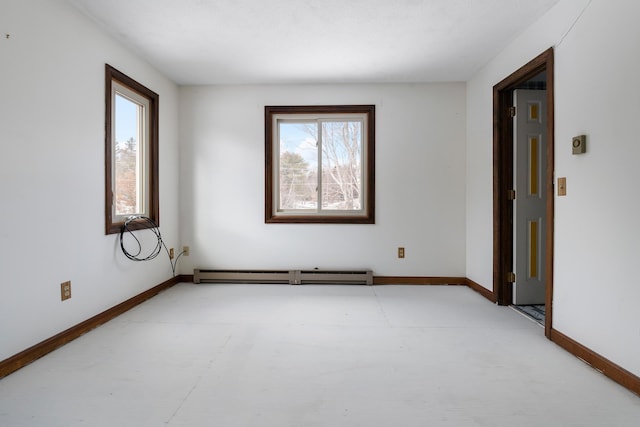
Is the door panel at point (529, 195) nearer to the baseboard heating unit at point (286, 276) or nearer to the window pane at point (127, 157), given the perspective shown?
the baseboard heating unit at point (286, 276)

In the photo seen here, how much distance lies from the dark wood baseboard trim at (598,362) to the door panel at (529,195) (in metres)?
0.93

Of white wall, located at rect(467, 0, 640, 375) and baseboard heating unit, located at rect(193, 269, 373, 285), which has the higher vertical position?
white wall, located at rect(467, 0, 640, 375)

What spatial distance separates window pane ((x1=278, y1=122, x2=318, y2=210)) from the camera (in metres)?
4.29

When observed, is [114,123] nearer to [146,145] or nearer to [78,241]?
[146,145]

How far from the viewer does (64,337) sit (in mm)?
2373

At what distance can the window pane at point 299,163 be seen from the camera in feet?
14.1

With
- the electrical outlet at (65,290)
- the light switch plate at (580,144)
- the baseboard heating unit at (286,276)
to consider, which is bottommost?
the baseboard heating unit at (286,276)

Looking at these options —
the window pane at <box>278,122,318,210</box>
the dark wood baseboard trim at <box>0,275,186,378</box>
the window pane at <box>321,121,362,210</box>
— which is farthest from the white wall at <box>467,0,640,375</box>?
the dark wood baseboard trim at <box>0,275,186,378</box>

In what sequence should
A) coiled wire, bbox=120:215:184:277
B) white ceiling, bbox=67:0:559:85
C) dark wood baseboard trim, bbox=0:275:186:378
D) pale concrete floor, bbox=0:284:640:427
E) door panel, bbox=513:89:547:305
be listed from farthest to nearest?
door panel, bbox=513:89:547:305 < coiled wire, bbox=120:215:184:277 < white ceiling, bbox=67:0:559:85 < dark wood baseboard trim, bbox=0:275:186:378 < pale concrete floor, bbox=0:284:640:427

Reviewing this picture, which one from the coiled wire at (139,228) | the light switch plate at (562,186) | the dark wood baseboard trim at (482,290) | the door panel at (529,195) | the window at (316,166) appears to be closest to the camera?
the light switch plate at (562,186)

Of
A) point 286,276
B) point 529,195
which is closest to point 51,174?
point 286,276

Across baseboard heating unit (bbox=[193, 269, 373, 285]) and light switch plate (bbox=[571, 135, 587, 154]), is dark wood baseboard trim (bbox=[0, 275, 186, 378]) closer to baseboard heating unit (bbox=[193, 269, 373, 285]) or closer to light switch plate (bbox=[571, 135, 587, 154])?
baseboard heating unit (bbox=[193, 269, 373, 285])

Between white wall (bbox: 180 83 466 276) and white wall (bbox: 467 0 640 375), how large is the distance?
1.51 meters

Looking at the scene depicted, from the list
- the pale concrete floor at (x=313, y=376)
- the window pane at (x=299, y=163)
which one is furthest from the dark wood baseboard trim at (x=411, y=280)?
the window pane at (x=299, y=163)
